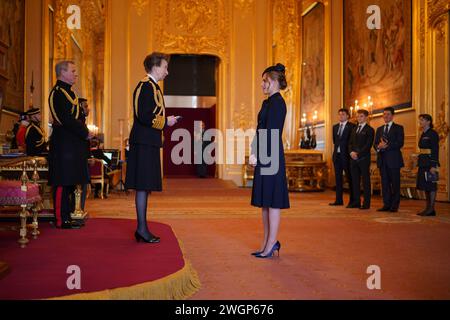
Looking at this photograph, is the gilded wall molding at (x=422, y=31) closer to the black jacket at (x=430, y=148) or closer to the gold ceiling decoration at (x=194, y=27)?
the black jacket at (x=430, y=148)

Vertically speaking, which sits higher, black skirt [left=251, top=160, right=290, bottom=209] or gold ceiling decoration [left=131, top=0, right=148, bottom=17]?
gold ceiling decoration [left=131, top=0, right=148, bottom=17]

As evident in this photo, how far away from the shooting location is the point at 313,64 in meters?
16.1

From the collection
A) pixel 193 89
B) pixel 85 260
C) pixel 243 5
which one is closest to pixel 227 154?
pixel 193 89

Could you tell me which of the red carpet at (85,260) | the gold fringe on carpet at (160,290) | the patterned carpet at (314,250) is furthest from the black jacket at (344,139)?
the gold fringe on carpet at (160,290)

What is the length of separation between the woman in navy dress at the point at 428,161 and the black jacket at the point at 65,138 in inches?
195

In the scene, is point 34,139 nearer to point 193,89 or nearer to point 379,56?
point 379,56

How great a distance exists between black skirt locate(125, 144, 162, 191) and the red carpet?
1.66ft

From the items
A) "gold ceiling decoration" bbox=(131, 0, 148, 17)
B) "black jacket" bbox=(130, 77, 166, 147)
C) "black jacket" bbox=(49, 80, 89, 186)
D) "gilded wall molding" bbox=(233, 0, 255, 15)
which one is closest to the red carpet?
"black jacket" bbox=(49, 80, 89, 186)

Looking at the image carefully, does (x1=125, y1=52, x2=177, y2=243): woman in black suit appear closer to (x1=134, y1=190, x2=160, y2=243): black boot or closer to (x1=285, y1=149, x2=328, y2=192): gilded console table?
(x1=134, y1=190, x2=160, y2=243): black boot

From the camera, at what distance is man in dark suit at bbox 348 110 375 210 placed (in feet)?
25.9

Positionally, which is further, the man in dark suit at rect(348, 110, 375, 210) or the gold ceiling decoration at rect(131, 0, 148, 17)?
the gold ceiling decoration at rect(131, 0, 148, 17)

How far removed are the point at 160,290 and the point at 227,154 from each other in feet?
34.8

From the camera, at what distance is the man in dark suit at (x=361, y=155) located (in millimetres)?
7883

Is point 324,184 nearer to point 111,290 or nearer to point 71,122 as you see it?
point 71,122
